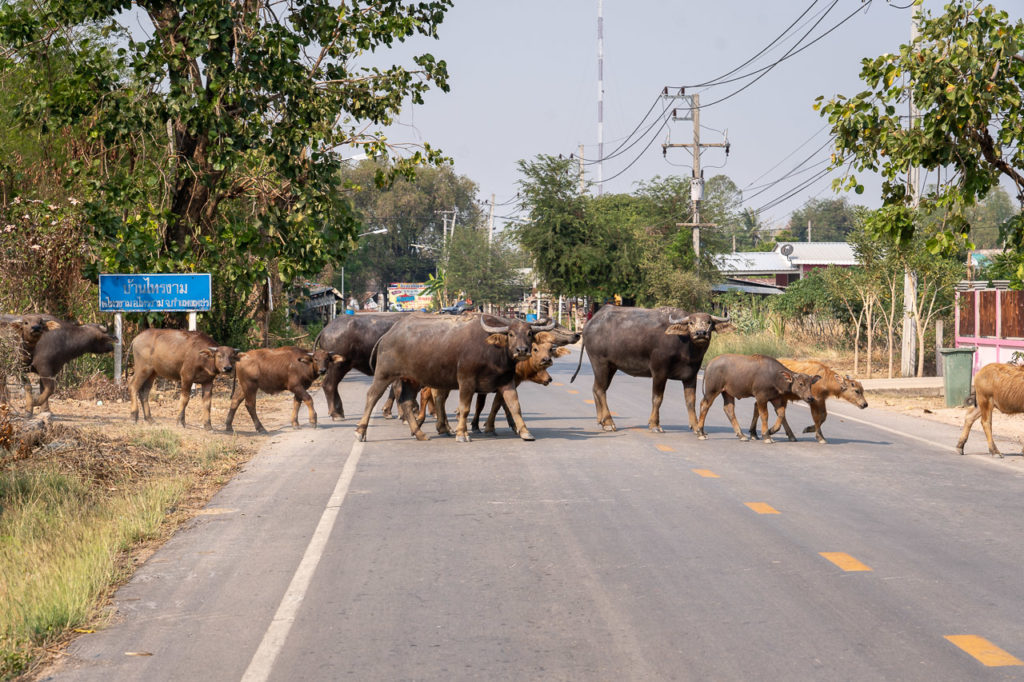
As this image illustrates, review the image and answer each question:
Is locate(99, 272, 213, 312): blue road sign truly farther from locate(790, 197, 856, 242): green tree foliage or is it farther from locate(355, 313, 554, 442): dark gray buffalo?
locate(790, 197, 856, 242): green tree foliage

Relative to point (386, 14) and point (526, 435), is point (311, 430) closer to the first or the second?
point (526, 435)

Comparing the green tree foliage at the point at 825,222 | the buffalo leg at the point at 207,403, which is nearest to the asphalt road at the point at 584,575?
the buffalo leg at the point at 207,403

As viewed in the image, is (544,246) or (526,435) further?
(544,246)

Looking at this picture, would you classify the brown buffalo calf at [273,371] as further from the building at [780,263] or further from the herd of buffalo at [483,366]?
the building at [780,263]

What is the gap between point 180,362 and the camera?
17328 mm

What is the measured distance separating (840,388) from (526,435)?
435 cm

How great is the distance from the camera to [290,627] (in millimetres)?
6898

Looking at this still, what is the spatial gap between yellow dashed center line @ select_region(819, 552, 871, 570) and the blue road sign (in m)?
15.2

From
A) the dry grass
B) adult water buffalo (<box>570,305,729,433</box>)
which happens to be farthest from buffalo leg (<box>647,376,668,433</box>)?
the dry grass

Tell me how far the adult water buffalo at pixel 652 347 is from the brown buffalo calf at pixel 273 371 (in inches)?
158

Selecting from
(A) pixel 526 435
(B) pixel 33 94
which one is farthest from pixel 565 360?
(A) pixel 526 435

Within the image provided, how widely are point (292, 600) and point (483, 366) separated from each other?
850cm

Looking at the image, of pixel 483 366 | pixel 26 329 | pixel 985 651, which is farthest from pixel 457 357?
pixel 985 651

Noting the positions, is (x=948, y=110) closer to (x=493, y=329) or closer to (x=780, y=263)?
(x=493, y=329)
